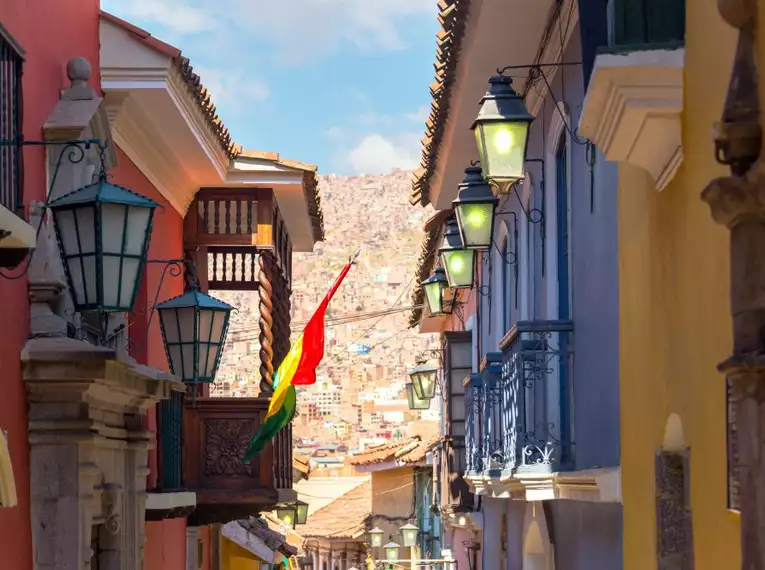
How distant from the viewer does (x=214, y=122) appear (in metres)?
15.4

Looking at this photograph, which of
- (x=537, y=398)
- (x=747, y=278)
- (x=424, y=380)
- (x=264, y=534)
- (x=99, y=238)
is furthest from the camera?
(x=264, y=534)

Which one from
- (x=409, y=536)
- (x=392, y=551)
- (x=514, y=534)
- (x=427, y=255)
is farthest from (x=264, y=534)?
(x=514, y=534)

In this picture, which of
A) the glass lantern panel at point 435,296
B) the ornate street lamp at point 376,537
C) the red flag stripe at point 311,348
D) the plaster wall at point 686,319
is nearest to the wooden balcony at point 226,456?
the red flag stripe at point 311,348

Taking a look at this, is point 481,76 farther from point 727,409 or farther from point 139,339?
point 727,409

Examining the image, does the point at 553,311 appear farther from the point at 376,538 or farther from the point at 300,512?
the point at 376,538

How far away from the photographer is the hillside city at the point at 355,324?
107 meters

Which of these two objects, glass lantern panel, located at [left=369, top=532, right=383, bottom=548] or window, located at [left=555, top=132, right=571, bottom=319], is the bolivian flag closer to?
window, located at [left=555, top=132, right=571, bottom=319]

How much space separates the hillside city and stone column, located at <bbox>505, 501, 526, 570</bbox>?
5785 cm

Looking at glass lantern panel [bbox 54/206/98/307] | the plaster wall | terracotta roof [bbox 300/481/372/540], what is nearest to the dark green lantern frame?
glass lantern panel [bbox 54/206/98/307]

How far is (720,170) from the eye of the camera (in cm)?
479

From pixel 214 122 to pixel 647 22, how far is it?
10086 millimetres

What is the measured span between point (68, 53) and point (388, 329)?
5298 inches

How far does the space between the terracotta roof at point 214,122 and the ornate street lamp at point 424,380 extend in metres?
4.69

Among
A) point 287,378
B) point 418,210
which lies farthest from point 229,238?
point 418,210
